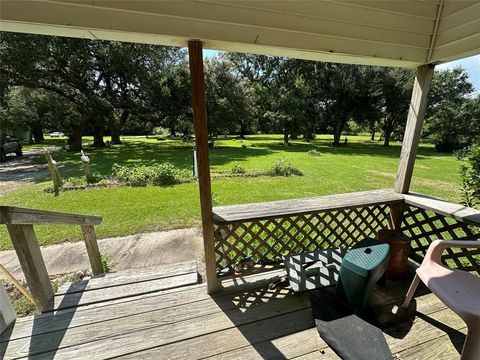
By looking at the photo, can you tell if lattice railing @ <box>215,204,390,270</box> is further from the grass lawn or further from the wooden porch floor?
the grass lawn

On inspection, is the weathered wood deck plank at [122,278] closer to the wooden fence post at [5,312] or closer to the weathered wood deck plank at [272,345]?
the wooden fence post at [5,312]

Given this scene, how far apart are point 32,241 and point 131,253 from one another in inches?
60.8

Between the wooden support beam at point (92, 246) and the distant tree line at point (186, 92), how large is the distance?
11360mm

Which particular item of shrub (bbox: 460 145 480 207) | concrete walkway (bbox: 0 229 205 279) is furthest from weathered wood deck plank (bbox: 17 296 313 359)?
shrub (bbox: 460 145 480 207)

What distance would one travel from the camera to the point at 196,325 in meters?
1.75

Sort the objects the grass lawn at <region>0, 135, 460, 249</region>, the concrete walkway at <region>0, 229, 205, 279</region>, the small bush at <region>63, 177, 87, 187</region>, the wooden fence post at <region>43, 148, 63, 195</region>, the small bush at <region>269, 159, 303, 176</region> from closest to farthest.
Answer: the concrete walkway at <region>0, 229, 205, 279</region>, the grass lawn at <region>0, 135, 460, 249</region>, the wooden fence post at <region>43, 148, 63, 195</region>, the small bush at <region>63, 177, 87, 187</region>, the small bush at <region>269, 159, 303, 176</region>

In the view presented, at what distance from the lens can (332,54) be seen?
1803 millimetres

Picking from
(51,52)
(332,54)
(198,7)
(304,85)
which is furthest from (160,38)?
(304,85)

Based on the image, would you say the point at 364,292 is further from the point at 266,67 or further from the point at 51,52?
the point at 266,67

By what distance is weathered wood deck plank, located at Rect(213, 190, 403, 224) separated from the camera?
6.75ft

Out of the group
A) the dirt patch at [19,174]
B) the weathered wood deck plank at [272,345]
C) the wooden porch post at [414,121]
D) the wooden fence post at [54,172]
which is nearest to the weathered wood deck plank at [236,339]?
the weathered wood deck plank at [272,345]

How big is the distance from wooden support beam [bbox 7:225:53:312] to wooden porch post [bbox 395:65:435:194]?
3.44 m

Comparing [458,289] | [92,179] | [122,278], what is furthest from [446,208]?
[92,179]

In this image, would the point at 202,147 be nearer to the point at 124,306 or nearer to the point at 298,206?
the point at 298,206
